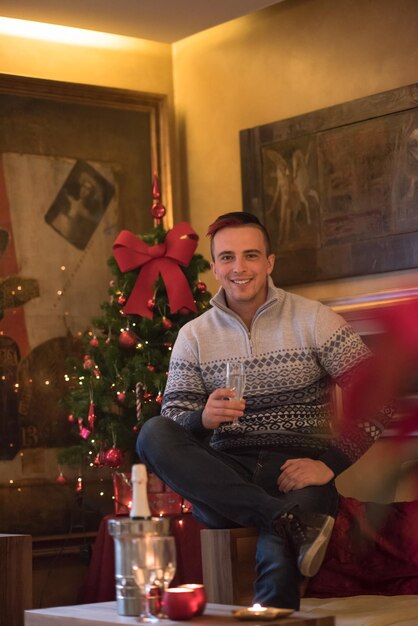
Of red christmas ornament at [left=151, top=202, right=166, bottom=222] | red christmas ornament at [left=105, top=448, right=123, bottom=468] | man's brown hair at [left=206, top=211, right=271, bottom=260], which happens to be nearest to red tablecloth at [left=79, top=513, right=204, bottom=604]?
red christmas ornament at [left=105, top=448, right=123, bottom=468]

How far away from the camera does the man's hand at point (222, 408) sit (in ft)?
9.89

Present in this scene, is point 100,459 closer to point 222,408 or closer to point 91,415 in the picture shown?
point 91,415

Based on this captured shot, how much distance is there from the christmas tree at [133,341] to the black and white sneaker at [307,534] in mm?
1753

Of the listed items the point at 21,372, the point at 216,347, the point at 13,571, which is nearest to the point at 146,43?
the point at 21,372

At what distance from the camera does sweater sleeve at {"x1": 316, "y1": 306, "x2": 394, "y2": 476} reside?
319 centimetres

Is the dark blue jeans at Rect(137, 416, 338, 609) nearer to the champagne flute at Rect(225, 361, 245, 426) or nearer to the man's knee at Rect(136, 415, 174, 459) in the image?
the man's knee at Rect(136, 415, 174, 459)

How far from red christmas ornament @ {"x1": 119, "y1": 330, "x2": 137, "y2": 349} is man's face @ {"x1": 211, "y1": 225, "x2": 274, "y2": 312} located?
41.0 inches

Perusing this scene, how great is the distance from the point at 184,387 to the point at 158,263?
1.34 meters

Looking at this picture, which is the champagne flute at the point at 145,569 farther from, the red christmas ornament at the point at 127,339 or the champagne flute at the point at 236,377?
the red christmas ornament at the point at 127,339

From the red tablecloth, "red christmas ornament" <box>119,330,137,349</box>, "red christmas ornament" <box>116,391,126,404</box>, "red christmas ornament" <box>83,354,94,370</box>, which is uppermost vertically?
"red christmas ornament" <box>119,330,137,349</box>

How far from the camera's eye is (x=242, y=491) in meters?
2.90

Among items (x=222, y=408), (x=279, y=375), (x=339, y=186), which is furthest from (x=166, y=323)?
(x=222, y=408)

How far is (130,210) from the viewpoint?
5.36 m

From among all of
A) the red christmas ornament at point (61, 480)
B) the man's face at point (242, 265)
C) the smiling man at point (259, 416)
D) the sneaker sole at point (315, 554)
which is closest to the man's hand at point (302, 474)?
the smiling man at point (259, 416)
